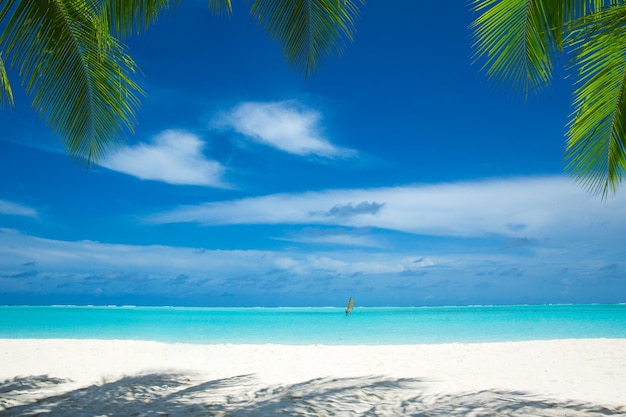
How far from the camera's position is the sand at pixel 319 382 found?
12.7ft

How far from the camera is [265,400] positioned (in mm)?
4180

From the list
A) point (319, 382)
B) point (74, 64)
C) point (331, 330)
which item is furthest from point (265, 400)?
point (331, 330)

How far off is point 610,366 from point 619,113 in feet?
12.8

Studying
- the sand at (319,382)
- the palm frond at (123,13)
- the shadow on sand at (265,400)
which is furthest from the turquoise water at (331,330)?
the palm frond at (123,13)

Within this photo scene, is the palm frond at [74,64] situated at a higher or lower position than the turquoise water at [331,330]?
higher

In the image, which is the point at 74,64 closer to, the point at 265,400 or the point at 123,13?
the point at 123,13

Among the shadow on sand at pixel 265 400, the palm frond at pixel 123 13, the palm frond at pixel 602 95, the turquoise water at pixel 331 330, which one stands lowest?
the shadow on sand at pixel 265 400

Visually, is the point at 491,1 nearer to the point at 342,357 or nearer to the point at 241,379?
the point at 241,379

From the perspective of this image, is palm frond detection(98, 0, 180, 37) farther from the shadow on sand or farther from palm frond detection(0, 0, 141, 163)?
the shadow on sand

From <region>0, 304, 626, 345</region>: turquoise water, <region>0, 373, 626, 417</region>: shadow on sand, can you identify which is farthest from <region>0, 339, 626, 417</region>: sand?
<region>0, 304, 626, 345</region>: turquoise water

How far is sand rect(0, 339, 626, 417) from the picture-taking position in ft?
12.7

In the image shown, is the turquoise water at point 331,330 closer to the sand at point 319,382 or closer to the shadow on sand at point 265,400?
the sand at point 319,382

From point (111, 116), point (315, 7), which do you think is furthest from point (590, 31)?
point (111, 116)

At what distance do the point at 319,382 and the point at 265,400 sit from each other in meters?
0.94
